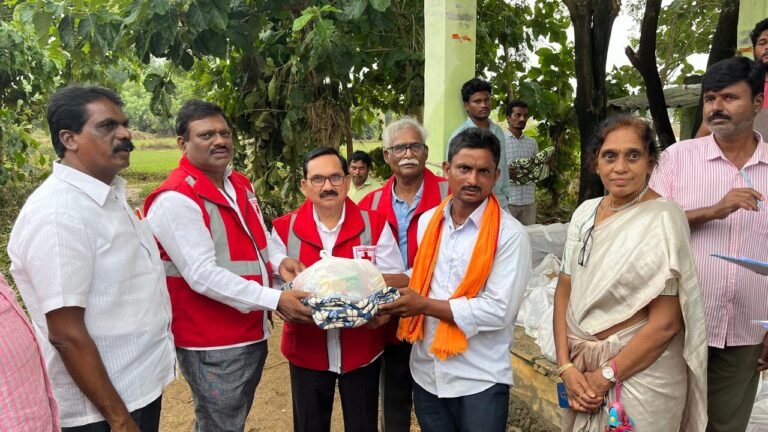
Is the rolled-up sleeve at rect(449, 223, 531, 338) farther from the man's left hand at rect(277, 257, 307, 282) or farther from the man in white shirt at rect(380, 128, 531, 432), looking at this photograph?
the man's left hand at rect(277, 257, 307, 282)

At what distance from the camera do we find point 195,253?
216 cm

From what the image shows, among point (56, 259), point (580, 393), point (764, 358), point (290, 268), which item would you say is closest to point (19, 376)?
point (56, 259)

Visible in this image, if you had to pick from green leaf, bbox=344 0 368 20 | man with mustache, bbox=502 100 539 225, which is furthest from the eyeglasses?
man with mustache, bbox=502 100 539 225

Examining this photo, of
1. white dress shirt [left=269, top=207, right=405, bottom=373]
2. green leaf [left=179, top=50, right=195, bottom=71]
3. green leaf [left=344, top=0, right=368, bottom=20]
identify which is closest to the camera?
white dress shirt [left=269, top=207, right=405, bottom=373]

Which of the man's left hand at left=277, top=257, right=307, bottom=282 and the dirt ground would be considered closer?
the man's left hand at left=277, top=257, right=307, bottom=282

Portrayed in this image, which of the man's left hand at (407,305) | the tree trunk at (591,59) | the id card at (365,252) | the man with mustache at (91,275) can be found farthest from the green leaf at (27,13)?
the tree trunk at (591,59)

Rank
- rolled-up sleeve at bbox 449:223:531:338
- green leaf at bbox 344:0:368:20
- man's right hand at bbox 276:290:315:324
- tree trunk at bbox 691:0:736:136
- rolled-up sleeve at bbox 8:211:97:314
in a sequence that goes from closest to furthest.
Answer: rolled-up sleeve at bbox 8:211:97:314 < rolled-up sleeve at bbox 449:223:531:338 < man's right hand at bbox 276:290:315:324 < green leaf at bbox 344:0:368:20 < tree trunk at bbox 691:0:736:136

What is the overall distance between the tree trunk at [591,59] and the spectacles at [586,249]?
4545 millimetres

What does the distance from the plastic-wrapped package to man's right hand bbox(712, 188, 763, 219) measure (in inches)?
51.5

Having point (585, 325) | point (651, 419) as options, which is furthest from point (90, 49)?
point (651, 419)

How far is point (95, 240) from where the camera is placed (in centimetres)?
176

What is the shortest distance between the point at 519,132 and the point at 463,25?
2.84 metres

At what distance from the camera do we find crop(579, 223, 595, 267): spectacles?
1935mm

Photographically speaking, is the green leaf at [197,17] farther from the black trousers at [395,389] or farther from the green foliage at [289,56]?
the black trousers at [395,389]
